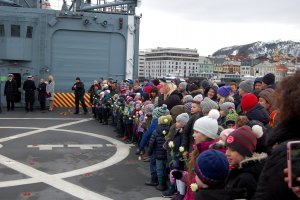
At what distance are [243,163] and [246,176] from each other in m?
0.13

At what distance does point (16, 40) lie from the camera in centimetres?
2000

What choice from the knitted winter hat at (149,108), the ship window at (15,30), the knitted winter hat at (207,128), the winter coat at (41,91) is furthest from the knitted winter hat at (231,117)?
the ship window at (15,30)

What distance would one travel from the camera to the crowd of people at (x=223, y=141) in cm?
225

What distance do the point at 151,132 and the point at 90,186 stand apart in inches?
68.4

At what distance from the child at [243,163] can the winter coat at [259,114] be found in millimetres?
2822

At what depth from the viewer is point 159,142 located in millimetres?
7691

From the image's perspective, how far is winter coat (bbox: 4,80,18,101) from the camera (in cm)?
1891

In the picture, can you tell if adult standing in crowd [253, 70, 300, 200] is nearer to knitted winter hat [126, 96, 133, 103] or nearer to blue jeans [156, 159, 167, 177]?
blue jeans [156, 159, 167, 177]

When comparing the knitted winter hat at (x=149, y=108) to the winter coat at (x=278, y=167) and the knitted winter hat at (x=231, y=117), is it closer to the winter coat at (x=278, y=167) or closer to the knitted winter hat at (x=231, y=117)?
the knitted winter hat at (x=231, y=117)

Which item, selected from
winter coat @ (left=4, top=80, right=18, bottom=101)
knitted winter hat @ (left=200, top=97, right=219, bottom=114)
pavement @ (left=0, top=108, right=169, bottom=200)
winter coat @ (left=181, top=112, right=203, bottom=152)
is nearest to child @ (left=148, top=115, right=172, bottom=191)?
pavement @ (left=0, top=108, right=169, bottom=200)

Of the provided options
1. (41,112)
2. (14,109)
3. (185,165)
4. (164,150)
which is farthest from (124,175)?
(14,109)

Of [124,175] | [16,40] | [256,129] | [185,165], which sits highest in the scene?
[16,40]

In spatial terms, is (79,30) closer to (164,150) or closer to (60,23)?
(60,23)

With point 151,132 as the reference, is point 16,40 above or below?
above
